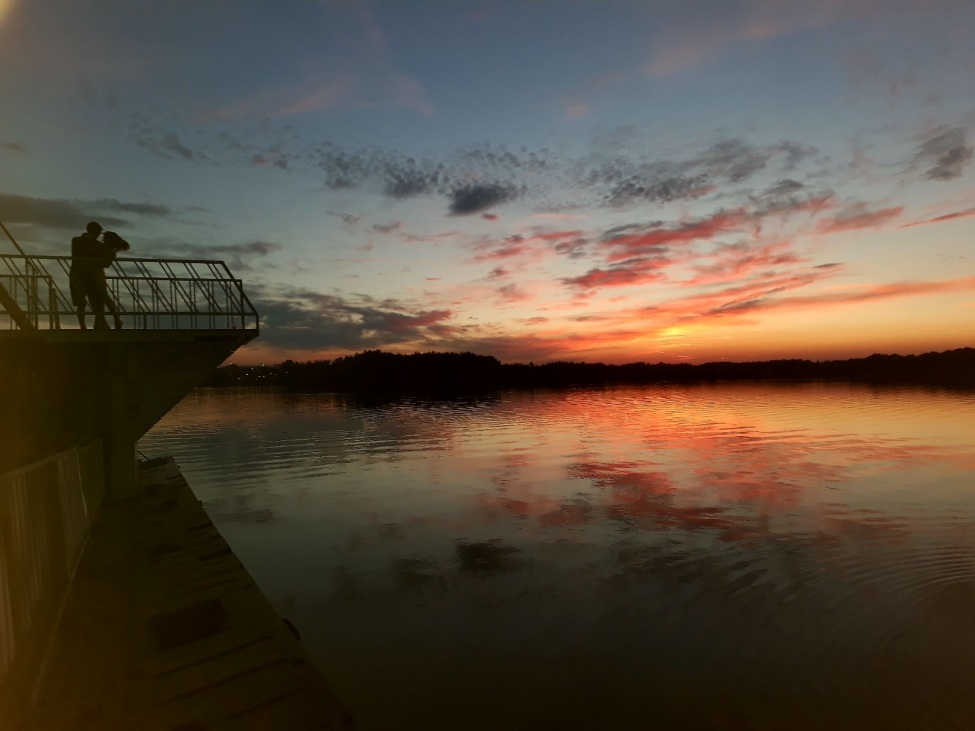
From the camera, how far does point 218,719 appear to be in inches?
246

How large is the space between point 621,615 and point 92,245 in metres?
17.2

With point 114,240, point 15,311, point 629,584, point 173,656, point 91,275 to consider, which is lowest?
point 629,584

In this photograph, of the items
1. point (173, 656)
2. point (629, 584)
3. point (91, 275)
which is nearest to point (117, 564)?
point (173, 656)

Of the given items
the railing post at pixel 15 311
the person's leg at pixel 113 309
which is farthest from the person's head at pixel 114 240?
the railing post at pixel 15 311

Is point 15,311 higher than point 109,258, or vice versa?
point 109,258

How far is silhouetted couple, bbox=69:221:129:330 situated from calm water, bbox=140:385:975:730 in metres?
8.66

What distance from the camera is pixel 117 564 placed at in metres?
11.7

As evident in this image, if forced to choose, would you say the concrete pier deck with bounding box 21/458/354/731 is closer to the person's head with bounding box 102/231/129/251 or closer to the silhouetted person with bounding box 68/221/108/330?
the silhouetted person with bounding box 68/221/108/330

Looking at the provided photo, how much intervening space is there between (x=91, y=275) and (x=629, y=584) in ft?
55.3

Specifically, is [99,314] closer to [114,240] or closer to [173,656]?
[114,240]

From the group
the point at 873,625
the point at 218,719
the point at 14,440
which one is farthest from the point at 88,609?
the point at 873,625

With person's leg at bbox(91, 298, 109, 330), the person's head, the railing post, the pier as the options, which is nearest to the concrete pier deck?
the pier

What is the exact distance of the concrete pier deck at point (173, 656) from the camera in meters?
6.22

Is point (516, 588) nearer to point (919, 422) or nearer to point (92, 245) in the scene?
point (92, 245)
